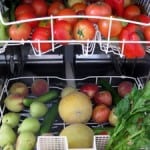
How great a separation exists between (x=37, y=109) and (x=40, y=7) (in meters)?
0.38

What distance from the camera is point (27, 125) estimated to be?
1.14 meters

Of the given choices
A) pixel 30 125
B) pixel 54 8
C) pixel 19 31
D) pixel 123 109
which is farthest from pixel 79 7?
pixel 30 125

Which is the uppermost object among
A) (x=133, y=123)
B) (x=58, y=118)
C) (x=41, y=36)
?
(x=41, y=36)

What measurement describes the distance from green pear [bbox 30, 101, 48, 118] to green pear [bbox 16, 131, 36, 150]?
0.10 metres

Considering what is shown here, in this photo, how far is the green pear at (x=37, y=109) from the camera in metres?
1.20

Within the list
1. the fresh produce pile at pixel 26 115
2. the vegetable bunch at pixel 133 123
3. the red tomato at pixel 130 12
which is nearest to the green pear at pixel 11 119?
the fresh produce pile at pixel 26 115

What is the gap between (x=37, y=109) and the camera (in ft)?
3.94

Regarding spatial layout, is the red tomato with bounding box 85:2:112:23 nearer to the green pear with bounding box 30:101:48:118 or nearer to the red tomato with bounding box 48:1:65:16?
the red tomato with bounding box 48:1:65:16

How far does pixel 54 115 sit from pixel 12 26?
0.42 m

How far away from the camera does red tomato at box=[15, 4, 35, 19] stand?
3.23ft

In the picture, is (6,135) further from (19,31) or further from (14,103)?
(19,31)

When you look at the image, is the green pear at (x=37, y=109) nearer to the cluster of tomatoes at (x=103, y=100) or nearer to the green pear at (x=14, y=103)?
the green pear at (x=14, y=103)

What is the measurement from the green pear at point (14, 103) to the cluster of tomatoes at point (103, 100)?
0.25 m

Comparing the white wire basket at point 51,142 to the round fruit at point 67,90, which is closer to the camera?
the white wire basket at point 51,142
